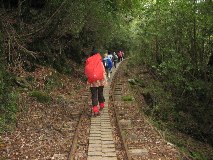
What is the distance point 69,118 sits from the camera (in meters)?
11.9

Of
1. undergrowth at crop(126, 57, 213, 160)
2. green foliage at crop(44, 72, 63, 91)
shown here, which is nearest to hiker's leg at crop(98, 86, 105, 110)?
undergrowth at crop(126, 57, 213, 160)

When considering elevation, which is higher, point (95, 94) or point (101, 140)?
point (95, 94)

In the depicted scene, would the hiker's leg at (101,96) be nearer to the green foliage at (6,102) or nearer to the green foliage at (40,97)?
the green foliage at (40,97)

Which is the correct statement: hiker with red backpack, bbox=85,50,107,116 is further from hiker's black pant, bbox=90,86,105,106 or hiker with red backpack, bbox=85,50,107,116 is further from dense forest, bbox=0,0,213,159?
dense forest, bbox=0,0,213,159

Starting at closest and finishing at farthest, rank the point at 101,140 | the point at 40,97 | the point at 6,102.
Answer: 1. the point at 101,140
2. the point at 6,102
3. the point at 40,97

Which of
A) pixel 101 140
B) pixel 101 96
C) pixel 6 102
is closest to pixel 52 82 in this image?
pixel 101 96

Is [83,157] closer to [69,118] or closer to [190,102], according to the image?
[69,118]

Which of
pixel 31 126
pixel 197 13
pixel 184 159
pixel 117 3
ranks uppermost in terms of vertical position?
pixel 117 3

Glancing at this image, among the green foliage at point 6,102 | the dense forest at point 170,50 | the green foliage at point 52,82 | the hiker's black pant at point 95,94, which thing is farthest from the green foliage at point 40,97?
the hiker's black pant at point 95,94

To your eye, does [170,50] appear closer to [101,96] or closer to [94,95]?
[101,96]

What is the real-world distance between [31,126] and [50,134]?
84 cm

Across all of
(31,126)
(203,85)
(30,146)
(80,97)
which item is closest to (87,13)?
(80,97)

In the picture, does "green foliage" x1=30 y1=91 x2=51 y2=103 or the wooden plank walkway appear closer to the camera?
the wooden plank walkway

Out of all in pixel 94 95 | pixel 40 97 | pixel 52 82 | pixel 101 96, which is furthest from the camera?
pixel 52 82
